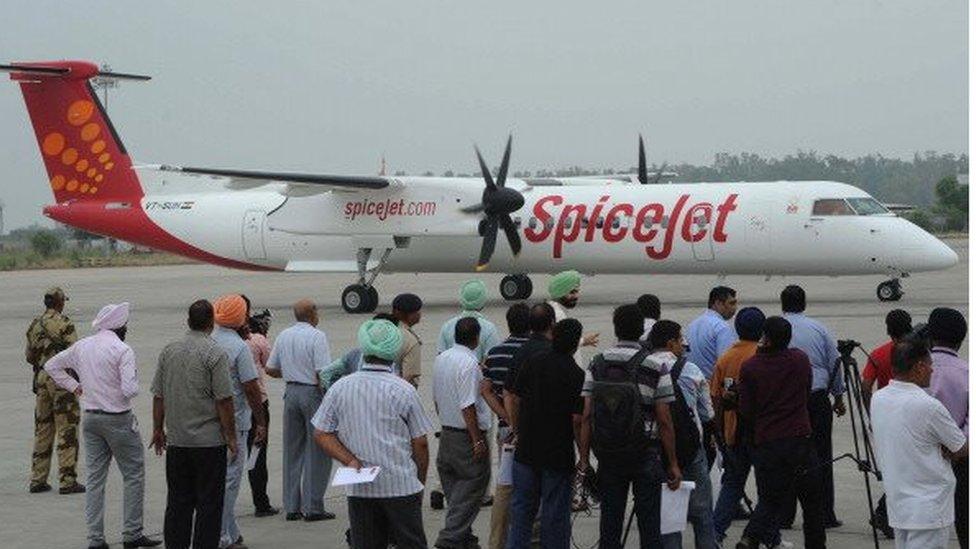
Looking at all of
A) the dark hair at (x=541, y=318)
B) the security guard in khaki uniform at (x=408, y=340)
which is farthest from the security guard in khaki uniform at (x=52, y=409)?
the dark hair at (x=541, y=318)

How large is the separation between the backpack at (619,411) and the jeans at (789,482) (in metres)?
0.90

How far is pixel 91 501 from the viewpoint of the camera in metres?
9.21

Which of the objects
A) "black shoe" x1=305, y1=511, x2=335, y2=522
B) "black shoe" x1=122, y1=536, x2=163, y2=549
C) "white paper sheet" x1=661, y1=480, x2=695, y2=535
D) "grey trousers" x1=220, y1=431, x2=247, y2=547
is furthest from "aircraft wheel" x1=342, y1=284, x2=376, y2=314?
"white paper sheet" x1=661, y1=480, x2=695, y2=535

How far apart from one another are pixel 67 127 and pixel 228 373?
2394 cm

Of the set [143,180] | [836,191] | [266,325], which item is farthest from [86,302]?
[266,325]

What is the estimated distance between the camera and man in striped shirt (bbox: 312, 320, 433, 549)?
7.34m

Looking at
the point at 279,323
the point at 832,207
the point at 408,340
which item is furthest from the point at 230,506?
the point at 832,207

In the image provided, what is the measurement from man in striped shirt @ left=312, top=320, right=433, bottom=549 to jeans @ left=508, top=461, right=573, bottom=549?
2.73 feet

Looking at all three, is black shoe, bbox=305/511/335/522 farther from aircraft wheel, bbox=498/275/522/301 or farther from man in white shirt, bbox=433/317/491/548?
aircraft wheel, bbox=498/275/522/301

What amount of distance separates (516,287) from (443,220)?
2293 mm

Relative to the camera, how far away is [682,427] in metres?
7.97

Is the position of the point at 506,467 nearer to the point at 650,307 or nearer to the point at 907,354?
the point at 650,307

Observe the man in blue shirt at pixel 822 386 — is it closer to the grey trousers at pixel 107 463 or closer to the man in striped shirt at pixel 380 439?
the man in striped shirt at pixel 380 439

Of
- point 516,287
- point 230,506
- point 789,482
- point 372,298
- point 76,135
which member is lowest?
point 230,506
